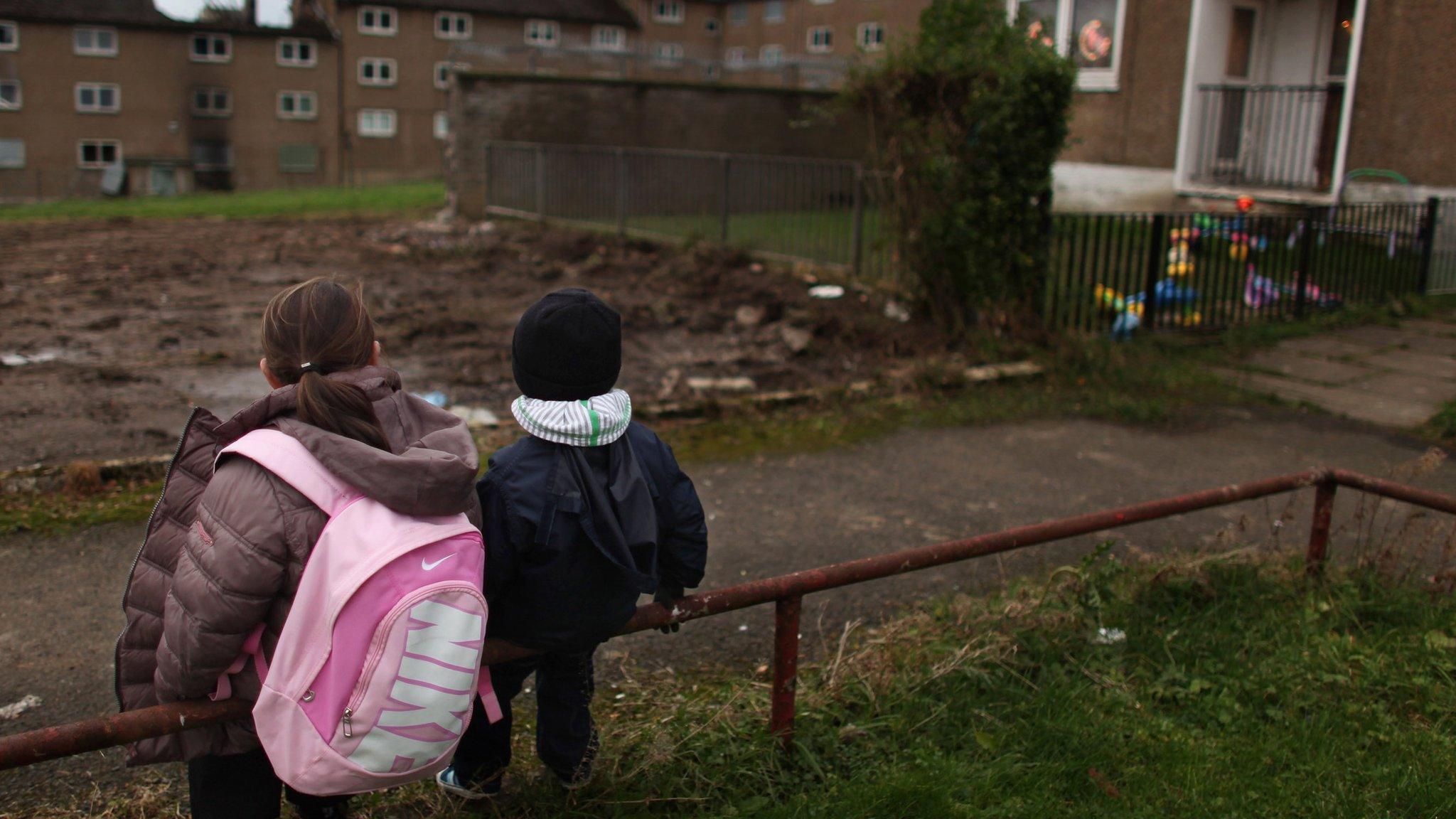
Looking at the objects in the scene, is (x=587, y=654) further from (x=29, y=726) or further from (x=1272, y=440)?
(x=1272, y=440)

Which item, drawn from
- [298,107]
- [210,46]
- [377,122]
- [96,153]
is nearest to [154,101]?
[96,153]

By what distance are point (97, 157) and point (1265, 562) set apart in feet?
163

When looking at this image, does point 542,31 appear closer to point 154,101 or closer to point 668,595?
point 154,101

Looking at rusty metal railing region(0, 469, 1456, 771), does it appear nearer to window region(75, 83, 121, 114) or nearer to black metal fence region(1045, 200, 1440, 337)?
black metal fence region(1045, 200, 1440, 337)

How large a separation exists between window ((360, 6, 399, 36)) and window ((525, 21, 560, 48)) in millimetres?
5915

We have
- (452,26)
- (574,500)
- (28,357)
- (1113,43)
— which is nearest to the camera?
(574,500)

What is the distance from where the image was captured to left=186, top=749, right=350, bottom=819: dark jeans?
7.81 feet

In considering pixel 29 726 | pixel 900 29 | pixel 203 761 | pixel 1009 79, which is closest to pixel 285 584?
pixel 203 761

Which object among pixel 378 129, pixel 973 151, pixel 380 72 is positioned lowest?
pixel 973 151

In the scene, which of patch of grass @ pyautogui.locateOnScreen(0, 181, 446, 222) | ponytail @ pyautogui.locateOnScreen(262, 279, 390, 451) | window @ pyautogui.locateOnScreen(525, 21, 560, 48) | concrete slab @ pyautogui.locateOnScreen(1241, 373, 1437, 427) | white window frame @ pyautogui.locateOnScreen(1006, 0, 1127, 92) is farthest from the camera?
window @ pyautogui.locateOnScreen(525, 21, 560, 48)

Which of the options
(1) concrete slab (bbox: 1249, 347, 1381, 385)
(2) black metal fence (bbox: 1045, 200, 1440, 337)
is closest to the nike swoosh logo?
(2) black metal fence (bbox: 1045, 200, 1440, 337)

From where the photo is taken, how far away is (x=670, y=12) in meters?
54.7

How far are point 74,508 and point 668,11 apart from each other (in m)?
53.4

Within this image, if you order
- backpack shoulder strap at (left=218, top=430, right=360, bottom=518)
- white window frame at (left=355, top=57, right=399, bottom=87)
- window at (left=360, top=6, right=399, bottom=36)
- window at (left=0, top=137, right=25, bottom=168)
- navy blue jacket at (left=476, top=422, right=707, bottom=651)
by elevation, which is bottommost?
navy blue jacket at (left=476, top=422, right=707, bottom=651)
